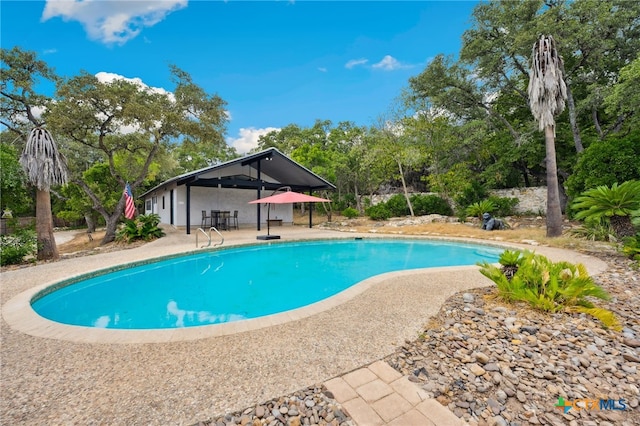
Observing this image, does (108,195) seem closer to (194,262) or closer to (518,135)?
(194,262)

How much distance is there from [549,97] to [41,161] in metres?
14.2

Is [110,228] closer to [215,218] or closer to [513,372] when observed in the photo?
[215,218]

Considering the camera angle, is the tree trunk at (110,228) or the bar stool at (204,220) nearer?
the tree trunk at (110,228)

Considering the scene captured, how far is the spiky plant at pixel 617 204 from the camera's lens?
6.44 metres

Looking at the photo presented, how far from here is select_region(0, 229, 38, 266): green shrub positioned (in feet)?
21.4

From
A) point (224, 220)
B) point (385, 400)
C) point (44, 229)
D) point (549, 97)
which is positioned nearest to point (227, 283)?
point (385, 400)

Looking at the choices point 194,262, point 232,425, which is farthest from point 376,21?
point 232,425

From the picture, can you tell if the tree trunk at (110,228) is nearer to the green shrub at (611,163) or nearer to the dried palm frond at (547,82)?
the dried palm frond at (547,82)

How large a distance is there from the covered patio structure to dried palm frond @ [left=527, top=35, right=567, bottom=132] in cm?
939

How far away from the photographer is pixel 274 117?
26.7 m

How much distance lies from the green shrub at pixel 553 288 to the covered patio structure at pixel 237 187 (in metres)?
11.1

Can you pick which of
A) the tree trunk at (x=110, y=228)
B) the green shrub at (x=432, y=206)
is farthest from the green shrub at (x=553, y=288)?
the green shrub at (x=432, y=206)

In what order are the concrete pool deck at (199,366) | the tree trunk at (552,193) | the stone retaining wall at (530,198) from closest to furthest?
the concrete pool deck at (199,366), the tree trunk at (552,193), the stone retaining wall at (530,198)

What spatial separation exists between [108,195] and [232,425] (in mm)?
17947
